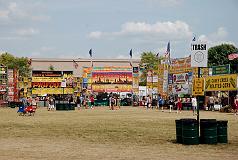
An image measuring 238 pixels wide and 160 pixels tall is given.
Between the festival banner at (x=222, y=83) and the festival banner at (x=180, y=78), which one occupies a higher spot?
the festival banner at (x=180, y=78)

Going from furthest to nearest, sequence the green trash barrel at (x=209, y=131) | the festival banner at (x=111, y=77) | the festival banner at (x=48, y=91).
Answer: the festival banner at (x=111, y=77)
the festival banner at (x=48, y=91)
the green trash barrel at (x=209, y=131)

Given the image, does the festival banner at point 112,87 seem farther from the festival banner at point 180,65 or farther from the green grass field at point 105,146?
the green grass field at point 105,146

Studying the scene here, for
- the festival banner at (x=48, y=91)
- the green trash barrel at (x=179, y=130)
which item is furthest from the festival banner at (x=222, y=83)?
the green trash barrel at (x=179, y=130)

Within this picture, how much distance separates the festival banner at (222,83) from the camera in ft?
150

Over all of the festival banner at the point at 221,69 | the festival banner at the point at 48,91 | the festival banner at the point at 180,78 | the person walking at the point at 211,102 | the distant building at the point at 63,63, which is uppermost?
the distant building at the point at 63,63

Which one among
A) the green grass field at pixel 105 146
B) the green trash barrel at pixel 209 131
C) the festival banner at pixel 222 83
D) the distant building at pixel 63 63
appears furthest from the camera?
the distant building at pixel 63 63

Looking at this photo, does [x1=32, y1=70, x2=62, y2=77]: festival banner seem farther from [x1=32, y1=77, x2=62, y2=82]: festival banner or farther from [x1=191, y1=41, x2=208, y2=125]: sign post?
[x1=191, y1=41, x2=208, y2=125]: sign post

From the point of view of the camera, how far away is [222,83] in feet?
156

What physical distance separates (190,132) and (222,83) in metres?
32.3

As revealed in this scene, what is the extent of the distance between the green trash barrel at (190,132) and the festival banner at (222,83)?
3004 cm

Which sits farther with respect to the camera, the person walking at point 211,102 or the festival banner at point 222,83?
the person walking at point 211,102

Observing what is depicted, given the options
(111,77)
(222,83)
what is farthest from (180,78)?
(111,77)

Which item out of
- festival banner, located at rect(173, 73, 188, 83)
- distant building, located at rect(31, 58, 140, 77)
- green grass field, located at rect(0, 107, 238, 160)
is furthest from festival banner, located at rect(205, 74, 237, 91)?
distant building, located at rect(31, 58, 140, 77)

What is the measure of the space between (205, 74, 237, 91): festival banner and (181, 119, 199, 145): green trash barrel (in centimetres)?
3004
